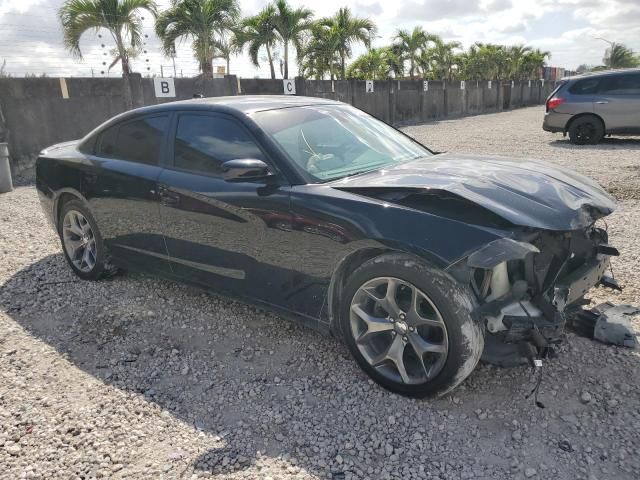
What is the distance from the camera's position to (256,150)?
3273 millimetres

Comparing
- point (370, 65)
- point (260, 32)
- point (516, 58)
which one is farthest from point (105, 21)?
point (516, 58)

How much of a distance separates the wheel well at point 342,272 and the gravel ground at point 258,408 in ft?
1.38

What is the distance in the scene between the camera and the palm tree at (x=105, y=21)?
13.8 metres

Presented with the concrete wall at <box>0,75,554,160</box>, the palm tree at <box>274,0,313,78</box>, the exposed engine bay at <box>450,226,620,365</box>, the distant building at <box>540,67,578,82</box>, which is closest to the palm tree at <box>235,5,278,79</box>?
the palm tree at <box>274,0,313,78</box>

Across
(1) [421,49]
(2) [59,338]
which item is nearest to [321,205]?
(2) [59,338]

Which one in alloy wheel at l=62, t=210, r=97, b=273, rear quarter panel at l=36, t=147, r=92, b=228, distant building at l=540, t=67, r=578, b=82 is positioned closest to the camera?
rear quarter panel at l=36, t=147, r=92, b=228

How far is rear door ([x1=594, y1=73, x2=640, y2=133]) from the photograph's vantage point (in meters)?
11.4

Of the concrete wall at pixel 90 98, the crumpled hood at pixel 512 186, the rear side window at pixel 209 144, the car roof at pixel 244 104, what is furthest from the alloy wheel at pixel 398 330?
the concrete wall at pixel 90 98

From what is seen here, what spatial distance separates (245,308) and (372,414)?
1574mm

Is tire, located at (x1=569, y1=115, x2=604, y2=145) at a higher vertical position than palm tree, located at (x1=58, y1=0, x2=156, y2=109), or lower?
lower

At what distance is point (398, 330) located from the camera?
279 cm

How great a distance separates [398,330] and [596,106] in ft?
37.6

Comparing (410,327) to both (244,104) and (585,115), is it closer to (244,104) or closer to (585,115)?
(244,104)

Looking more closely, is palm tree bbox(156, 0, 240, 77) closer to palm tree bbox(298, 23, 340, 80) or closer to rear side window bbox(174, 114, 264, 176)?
palm tree bbox(298, 23, 340, 80)
